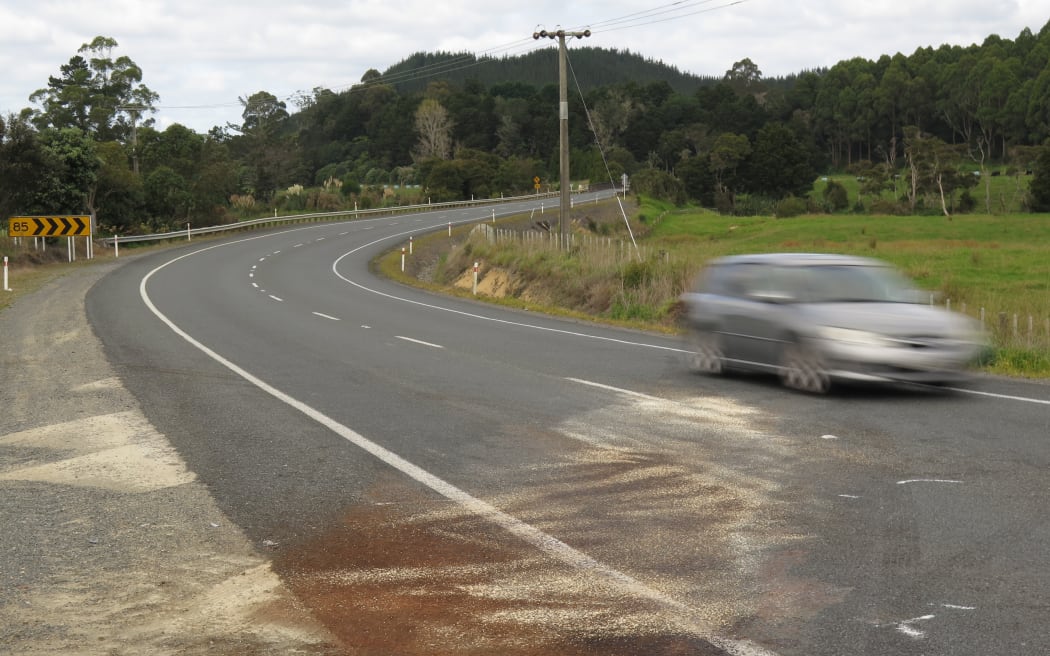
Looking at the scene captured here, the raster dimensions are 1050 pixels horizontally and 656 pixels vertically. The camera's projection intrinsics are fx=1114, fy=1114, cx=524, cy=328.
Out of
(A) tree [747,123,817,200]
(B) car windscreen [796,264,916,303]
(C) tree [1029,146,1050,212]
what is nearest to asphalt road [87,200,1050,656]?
(B) car windscreen [796,264,916,303]

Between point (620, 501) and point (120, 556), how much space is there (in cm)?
328

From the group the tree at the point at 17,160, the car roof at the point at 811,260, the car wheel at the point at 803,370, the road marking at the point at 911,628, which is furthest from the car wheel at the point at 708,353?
the tree at the point at 17,160

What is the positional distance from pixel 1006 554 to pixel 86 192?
59.0 meters

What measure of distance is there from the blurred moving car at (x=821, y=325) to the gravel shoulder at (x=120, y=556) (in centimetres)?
703

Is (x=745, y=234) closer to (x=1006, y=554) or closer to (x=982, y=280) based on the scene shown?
(x=982, y=280)

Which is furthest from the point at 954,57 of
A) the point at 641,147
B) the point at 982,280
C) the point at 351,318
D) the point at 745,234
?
the point at 351,318

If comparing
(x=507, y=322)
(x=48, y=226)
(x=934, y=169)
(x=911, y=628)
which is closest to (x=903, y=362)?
(x=911, y=628)

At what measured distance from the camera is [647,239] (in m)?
74.9

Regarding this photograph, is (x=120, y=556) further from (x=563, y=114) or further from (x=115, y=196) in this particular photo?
A: (x=115, y=196)

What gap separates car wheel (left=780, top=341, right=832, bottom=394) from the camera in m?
12.5

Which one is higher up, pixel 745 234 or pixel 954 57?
pixel 954 57

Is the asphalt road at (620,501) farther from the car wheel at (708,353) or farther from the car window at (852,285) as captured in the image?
the car window at (852,285)

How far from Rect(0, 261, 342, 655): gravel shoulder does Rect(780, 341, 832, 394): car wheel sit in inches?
274

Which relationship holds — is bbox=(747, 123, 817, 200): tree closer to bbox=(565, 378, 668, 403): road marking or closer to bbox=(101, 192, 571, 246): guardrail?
bbox=(101, 192, 571, 246): guardrail
